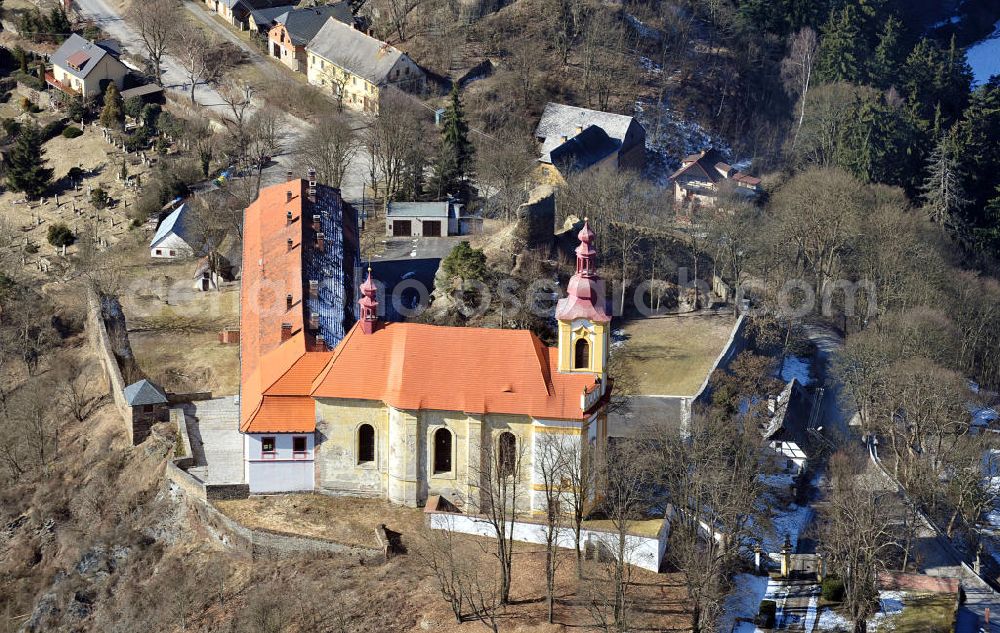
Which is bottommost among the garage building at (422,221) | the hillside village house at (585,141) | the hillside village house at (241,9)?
the garage building at (422,221)

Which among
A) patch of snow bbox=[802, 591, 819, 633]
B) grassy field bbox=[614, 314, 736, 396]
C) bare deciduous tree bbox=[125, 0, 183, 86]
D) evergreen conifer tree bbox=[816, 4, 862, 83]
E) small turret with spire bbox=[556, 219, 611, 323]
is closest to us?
patch of snow bbox=[802, 591, 819, 633]

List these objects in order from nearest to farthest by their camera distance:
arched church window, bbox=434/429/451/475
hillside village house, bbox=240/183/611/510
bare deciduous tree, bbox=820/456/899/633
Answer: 1. bare deciduous tree, bbox=820/456/899/633
2. hillside village house, bbox=240/183/611/510
3. arched church window, bbox=434/429/451/475

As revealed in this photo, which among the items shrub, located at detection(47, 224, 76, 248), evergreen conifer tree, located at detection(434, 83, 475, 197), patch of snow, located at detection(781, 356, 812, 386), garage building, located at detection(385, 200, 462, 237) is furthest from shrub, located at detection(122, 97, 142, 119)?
patch of snow, located at detection(781, 356, 812, 386)

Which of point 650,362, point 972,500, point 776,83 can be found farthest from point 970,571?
point 776,83

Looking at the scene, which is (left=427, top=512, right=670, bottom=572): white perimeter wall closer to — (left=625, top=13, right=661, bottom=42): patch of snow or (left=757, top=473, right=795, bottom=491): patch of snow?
(left=757, top=473, right=795, bottom=491): patch of snow

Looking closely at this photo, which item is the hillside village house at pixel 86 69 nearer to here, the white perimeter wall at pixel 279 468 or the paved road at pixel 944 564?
the white perimeter wall at pixel 279 468

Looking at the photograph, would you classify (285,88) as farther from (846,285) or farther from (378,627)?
(378,627)

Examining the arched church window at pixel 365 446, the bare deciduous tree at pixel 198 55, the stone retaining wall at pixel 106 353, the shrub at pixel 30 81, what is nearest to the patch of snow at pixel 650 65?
the bare deciduous tree at pixel 198 55
